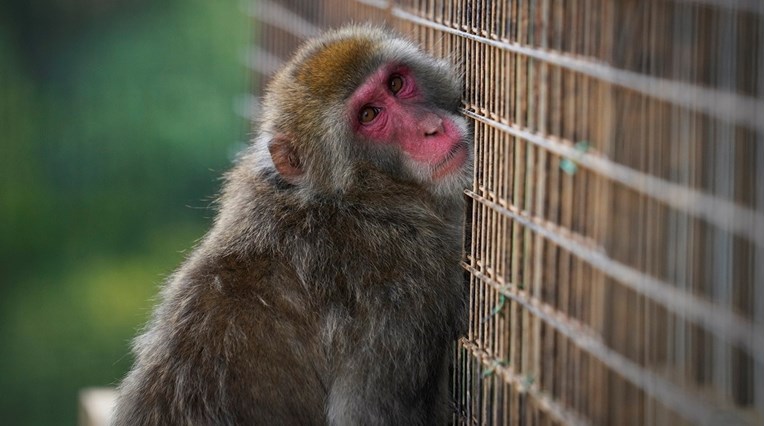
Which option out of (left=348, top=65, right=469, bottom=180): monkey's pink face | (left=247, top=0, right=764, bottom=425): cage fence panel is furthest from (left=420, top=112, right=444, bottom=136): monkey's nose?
(left=247, top=0, right=764, bottom=425): cage fence panel

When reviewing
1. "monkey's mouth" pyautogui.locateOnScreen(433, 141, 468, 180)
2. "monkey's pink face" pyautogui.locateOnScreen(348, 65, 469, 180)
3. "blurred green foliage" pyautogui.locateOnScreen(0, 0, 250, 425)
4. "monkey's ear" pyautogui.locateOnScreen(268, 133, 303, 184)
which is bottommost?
"blurred green foliage" pyautogui.locateOnScreen(0, 0, 250, 425)

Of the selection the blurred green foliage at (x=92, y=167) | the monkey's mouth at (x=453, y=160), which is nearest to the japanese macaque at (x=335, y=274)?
the monkey's mouth at (x=453, y=160)

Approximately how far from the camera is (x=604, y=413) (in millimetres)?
2461

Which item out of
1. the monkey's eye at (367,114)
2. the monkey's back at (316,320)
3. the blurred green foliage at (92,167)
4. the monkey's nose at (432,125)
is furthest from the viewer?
the blurred green foliage at (92,167)

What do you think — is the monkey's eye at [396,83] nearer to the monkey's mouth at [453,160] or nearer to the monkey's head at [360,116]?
the monkey's head at [360,116]

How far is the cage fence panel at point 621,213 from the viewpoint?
200cm

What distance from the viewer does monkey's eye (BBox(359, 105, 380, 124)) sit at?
3.95m

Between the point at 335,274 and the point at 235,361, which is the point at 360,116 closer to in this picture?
the point at 335,274

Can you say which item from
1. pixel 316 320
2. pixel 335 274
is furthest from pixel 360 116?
pixel 316 320

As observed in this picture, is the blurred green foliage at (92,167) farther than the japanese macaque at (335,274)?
Yes

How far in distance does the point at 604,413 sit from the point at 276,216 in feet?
5.68

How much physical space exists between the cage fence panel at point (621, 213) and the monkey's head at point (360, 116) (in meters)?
0.48

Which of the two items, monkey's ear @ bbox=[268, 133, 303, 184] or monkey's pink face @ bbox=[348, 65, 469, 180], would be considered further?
monkey's ear @ bbox=[268, 133, 303, 184]

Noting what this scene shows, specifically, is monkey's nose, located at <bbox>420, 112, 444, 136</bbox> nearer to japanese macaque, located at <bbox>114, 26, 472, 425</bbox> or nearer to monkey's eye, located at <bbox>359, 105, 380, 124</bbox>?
japanese macaque, located at <bbox>114, 26, 472, 425</bbox>
